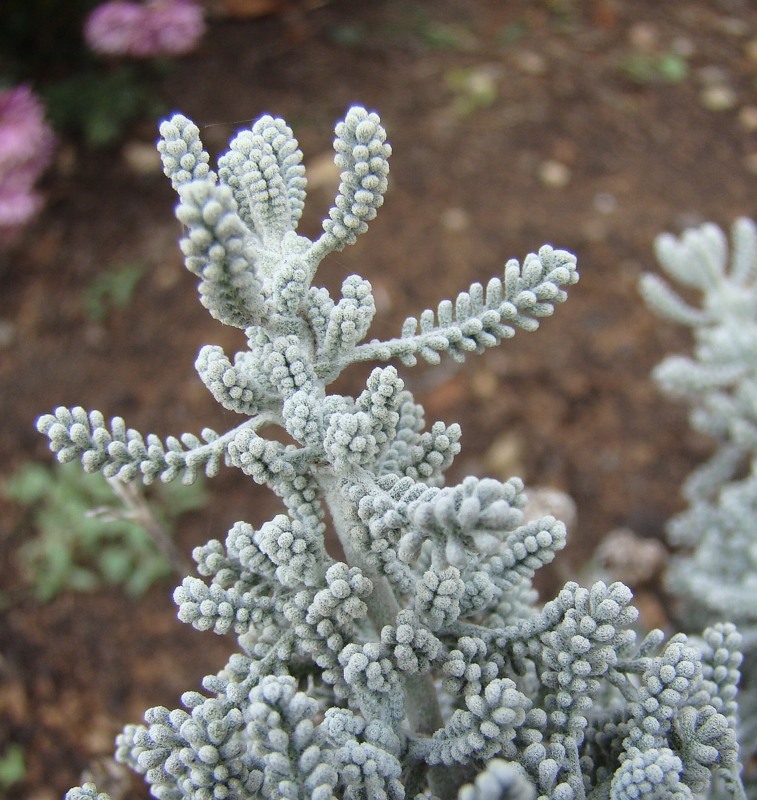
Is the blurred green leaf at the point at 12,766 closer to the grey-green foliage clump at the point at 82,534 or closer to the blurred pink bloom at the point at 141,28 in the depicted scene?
the grey-green foliage clump at the point at 82,534

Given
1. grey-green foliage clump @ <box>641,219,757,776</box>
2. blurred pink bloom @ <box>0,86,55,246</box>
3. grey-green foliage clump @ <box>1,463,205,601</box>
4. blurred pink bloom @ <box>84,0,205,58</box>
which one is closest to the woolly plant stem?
grey-green foliage clump @ <box>641,219,757,776</box>

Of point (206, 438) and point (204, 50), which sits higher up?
point (206, 438)

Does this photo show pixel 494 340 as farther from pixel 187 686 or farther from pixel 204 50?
pixel 204 50

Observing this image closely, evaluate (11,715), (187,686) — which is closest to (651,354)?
(187,686)

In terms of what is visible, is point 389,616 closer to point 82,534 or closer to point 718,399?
point 718,399

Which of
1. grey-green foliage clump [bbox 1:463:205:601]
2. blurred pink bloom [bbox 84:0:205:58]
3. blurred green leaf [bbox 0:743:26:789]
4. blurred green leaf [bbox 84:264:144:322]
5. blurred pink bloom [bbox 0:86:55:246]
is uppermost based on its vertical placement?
blurred pink bloom [bbox 84:0:205:58]

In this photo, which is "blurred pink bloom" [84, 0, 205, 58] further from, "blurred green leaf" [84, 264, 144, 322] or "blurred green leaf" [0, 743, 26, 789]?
"blurred green leaf" [0, 743, 26, 789]

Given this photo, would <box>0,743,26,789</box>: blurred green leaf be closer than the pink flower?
Yes
